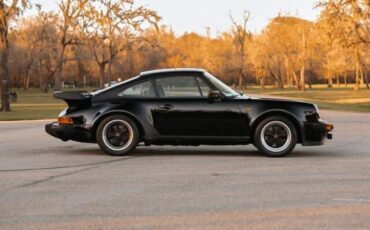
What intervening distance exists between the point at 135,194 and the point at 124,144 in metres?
3.52

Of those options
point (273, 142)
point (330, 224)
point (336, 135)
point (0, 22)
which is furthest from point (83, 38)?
point (330, 224)

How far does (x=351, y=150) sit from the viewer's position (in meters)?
11.0

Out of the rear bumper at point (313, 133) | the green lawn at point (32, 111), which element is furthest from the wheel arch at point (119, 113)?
the green lawn at point (32, 111)

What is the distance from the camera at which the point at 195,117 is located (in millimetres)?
9883

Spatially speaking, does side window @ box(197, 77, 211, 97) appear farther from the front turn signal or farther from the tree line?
the tree line

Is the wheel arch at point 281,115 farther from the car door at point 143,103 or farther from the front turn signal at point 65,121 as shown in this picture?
the front turn signal at point 65,121

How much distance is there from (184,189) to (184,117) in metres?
3.08

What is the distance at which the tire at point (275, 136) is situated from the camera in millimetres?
9805

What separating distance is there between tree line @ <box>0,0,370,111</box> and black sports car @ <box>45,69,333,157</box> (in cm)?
1921

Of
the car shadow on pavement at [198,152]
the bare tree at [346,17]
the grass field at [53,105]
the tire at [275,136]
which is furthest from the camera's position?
the bare tree at [346,17]

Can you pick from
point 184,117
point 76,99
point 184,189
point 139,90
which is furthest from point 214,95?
point 184,189

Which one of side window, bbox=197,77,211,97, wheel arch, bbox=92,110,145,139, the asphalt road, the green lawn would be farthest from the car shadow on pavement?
the green lawn

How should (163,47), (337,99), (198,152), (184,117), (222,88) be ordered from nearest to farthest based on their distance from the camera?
(184,117), (222,88), (198,152), (337,99), (163,47)

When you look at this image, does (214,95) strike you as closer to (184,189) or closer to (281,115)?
(281,115)
